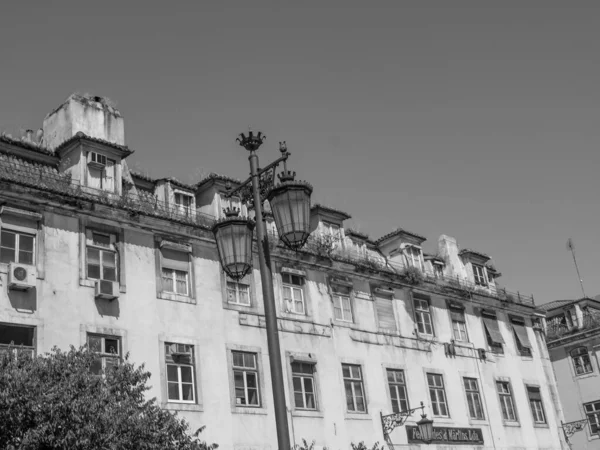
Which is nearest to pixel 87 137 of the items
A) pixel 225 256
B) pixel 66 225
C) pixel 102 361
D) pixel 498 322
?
pixel 66 225

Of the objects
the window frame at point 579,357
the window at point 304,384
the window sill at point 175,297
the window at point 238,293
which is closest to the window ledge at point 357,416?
the window at point 304,384

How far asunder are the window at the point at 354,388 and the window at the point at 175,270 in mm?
6470

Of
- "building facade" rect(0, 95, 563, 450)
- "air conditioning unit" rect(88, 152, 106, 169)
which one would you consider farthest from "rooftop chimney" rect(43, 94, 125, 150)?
"air conditioning unit" rect(88, 152, 106, 169)

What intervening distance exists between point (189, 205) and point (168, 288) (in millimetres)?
3762

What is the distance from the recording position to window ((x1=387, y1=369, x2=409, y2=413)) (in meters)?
26.5

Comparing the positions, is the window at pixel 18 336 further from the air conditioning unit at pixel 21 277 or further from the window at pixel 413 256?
the window at pixel 413 256

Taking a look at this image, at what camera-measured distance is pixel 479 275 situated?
3547 cm

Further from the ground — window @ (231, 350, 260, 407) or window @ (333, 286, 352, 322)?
window @ (333, 286, 352, 322)

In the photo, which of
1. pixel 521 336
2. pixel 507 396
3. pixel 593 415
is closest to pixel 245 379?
pixel 507 396

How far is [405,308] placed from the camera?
2900 cm

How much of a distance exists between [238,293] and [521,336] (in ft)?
52.4

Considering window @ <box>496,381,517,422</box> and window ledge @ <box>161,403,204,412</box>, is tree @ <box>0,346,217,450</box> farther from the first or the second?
window @ <box>496,381,517,422</box>

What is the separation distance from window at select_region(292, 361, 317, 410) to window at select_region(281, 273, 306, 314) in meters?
1.84

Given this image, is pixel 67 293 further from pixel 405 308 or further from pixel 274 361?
pixel 405 308
